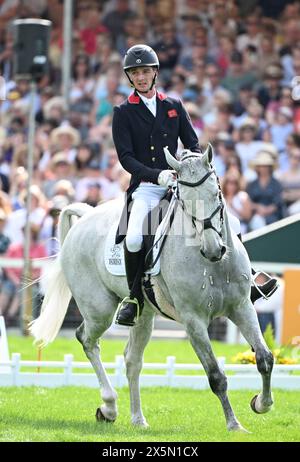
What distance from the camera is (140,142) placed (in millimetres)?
10523

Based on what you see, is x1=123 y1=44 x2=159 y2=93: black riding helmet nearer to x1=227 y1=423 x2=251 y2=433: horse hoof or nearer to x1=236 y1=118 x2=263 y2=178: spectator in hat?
x1=227 y1=423 x2=251 y2=433: horse hoof

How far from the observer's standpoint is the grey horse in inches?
366

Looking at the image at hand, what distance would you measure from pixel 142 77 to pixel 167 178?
1.09 m

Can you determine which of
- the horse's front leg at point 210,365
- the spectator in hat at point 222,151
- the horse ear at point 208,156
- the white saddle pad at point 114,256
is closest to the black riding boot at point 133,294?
the white saddle pad at point 114,256

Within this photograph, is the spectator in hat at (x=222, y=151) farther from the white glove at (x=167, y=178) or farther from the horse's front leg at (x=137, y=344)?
the white glove at (x=167, y=178)

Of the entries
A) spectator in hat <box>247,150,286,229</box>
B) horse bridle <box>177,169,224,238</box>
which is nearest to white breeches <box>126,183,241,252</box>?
horse bridle <box>177,169,224,238</box>

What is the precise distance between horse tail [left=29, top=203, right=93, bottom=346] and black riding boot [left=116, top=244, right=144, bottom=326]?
4.75ft

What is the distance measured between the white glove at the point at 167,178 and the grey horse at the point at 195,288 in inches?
8.1

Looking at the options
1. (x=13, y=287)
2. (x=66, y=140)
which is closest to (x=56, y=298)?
(x=13, y=287)

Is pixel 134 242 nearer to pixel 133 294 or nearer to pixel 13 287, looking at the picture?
pixel 133 294

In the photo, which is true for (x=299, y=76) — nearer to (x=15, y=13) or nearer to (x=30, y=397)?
(x=15, y=13)

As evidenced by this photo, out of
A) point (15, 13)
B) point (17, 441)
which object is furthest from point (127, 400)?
point (15, 13)

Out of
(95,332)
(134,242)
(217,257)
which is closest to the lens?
(217,257)

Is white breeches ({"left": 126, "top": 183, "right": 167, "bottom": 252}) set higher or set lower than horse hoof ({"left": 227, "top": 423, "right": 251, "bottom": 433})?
higher
